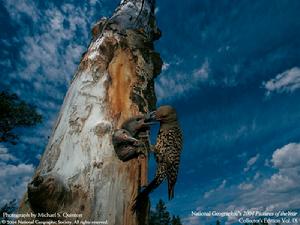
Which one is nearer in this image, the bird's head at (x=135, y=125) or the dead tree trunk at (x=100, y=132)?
the dead tree trunk at (x=100, y=132)

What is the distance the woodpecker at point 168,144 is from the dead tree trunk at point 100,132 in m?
0.24

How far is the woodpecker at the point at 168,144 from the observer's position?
3068mm

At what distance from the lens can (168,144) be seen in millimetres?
3100

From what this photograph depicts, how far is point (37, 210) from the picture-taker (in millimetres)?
2379

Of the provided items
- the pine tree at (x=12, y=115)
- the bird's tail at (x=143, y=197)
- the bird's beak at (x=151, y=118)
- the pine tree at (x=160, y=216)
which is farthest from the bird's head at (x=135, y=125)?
the pine tree at (x=160, y=216)

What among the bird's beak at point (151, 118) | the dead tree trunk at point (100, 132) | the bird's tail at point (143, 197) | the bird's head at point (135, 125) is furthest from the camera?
the bird's beak at point (151, 118)

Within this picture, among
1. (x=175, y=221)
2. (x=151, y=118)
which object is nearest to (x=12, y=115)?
(x=151, y=118)

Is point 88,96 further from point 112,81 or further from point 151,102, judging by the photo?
point 151,102

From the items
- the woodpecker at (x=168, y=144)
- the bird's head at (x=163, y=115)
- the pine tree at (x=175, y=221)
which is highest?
the pine tree at (x=175, y=221)

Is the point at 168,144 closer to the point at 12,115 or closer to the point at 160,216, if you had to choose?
the point at 12,115

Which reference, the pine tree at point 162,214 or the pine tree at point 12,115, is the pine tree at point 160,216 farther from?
the pine tree at point 12,115

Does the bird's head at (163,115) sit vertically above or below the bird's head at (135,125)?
above

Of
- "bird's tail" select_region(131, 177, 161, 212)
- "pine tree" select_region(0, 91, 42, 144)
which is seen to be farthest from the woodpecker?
"pine tree" select_region(0, 91, 42, 144)

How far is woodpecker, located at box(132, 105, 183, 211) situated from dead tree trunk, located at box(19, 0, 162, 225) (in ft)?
0.80
